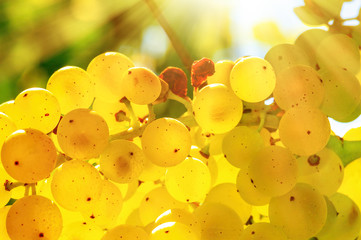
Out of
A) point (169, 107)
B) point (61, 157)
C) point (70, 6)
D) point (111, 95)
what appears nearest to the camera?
point (61, 157)

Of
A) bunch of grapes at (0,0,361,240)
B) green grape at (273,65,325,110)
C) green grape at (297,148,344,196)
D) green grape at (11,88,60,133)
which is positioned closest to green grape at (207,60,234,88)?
bunch of grapes at (0,0,361,240)

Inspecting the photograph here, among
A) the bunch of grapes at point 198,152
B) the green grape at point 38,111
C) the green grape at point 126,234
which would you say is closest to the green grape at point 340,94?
the bunch of grapes at point 198,152

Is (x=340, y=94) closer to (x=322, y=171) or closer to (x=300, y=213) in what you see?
(x=322, y=171)

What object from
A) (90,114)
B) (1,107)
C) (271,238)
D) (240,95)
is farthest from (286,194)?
(1,107)

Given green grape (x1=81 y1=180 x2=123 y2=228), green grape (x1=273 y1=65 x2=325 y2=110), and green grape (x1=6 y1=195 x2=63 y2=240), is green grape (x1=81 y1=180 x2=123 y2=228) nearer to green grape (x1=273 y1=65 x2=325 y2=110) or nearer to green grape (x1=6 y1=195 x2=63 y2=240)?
green grape (x1=6 y1=195 x2=63 y2=240)

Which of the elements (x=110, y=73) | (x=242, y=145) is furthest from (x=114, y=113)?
(x=242, y=145)

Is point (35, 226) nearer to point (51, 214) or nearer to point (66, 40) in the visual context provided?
point (51, 214)
